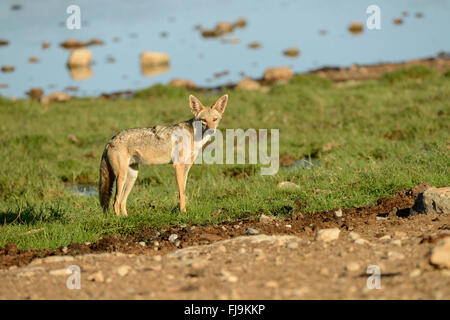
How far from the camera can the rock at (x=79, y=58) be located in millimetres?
27953

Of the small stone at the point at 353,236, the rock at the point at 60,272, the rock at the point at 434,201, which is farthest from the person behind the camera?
the rock at the point at 434,201

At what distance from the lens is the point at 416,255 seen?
515 cm

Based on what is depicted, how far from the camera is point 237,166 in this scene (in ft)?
37.6

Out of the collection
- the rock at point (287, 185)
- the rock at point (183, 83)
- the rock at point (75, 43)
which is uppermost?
the rock at point (75, 43)

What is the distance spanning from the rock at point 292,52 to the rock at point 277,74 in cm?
482

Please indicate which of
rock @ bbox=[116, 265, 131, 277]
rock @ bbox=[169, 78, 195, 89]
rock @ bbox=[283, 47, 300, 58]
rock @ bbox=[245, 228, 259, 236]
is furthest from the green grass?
rock @ bbox=[283, 47, 300, 58]

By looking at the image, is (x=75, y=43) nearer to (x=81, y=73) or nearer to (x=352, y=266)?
(x=81, y=73)

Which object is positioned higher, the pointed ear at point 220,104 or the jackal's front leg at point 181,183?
the pointed ear at point 220,104

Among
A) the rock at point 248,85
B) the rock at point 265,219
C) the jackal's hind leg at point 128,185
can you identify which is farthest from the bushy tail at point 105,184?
the rock at point 248,85

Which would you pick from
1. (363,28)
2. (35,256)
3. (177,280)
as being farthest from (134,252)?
(363,28)

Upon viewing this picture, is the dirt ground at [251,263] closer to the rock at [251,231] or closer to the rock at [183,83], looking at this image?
the rock at [251,231]

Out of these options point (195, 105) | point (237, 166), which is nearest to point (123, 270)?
point (195, 105)

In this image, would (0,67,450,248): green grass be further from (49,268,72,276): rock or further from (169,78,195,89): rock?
(169,78,195,89): rock

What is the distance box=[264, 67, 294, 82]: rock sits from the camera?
23480mm
